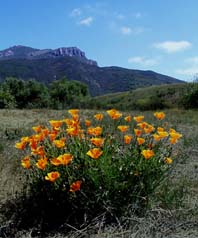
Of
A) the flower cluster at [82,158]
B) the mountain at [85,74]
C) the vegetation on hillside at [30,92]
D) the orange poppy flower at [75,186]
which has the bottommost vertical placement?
the orange poppy flower at [75,186]

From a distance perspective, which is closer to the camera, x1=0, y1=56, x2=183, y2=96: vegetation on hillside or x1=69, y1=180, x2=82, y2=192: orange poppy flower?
x1=69, y1=180, x2=82, y2=192: orange poppy flower

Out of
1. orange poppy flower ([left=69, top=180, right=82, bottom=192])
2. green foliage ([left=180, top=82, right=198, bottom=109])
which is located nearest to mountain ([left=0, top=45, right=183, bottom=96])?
green foliage ([left=180, top=82, right=198, bottom=109])

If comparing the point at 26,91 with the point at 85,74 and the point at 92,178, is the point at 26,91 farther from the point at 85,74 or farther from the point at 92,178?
the point at 85,74

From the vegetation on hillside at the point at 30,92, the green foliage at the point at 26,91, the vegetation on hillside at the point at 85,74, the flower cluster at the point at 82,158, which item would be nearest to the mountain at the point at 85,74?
the vegetation on hillside at the point at 85,74

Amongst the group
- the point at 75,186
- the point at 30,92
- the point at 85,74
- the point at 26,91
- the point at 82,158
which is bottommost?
the point at 75,186

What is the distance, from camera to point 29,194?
12.8 feet

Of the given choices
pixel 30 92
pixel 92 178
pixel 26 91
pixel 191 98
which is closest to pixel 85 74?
pixel 30 92

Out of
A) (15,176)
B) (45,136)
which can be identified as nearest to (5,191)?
(15,176)

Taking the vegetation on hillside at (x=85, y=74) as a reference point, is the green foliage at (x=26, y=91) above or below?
below

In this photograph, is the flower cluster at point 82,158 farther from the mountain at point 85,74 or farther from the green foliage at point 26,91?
the mountain at point 85,74

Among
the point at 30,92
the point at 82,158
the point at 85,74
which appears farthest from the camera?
the point at 85,74

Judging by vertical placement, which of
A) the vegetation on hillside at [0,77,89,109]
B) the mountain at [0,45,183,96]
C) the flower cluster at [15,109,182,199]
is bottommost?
the flower cluster at [15,109,182,199]

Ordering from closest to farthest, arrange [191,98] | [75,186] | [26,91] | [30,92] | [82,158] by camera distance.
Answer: [75,186] < [82,158] < [191,98] < [26,91] < [30,92]

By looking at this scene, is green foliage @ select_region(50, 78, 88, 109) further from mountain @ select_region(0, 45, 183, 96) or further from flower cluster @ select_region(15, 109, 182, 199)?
mountain @ select_region(0, 45, 183, 96)
